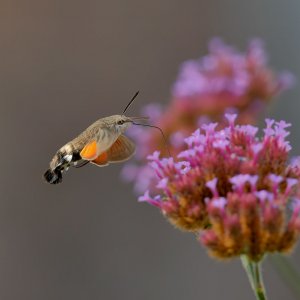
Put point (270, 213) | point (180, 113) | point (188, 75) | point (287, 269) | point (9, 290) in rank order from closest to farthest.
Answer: point (270, 213)
point (287, 269)
point (180, 113)
point (188, 75)
point (9, 290)

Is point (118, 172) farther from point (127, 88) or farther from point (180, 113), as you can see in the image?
point (180, 113)

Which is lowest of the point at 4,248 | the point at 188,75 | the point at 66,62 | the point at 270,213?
the point at 270,213

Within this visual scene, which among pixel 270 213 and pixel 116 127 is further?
pixel 116 127

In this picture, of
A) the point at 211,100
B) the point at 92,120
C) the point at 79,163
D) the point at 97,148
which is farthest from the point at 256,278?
the point at 92,120

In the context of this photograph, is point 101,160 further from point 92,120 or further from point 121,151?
point 92,120

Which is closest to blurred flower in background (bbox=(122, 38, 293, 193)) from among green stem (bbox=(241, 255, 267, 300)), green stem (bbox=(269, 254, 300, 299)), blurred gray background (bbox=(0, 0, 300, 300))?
green stem (bbox=(269, 254, 300, 299))

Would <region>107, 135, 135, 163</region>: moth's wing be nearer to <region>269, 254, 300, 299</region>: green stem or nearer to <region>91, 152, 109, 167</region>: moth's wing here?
<region>91, 152, 109, 167</region>: moth's wing

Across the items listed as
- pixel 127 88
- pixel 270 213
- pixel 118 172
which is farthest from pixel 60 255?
pixel 270 213

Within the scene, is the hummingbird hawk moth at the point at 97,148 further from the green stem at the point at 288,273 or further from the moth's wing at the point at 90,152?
the green stem at the point at 288,273
